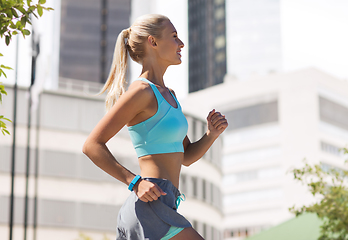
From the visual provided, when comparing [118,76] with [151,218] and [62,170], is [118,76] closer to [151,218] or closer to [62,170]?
[151,218]

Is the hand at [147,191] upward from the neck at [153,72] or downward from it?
downward

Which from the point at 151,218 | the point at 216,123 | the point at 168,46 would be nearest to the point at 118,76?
the point at 168,46

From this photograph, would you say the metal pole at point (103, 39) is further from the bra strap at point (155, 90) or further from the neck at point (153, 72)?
the bra strap at point (155, 90)

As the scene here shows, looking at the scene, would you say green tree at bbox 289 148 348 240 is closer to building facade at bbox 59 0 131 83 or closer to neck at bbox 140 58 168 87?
neck at bbox 140 58 168 87

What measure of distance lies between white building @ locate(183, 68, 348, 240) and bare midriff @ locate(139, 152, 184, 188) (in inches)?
3362

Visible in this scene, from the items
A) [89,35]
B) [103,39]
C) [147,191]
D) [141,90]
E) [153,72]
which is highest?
[89,35]

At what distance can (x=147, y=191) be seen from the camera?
260cm

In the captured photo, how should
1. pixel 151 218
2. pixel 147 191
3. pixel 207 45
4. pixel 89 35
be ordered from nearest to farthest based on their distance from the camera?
pixel 147 191 → pixel 151 218 → pixel 89 35 → pixel 207 45

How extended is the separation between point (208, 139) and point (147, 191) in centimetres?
81

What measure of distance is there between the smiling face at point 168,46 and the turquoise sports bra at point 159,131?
10.5 inches

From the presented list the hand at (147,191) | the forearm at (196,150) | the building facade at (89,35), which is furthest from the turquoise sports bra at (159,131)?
the building facade at (89,35)

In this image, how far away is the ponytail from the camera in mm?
2969

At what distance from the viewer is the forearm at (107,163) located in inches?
105

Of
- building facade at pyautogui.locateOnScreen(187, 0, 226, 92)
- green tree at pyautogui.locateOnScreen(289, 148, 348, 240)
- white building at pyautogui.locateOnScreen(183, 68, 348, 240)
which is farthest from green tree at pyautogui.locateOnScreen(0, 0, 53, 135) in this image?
building facade at pyautogui.locateOnScreen(187, 0, 226, 92)
